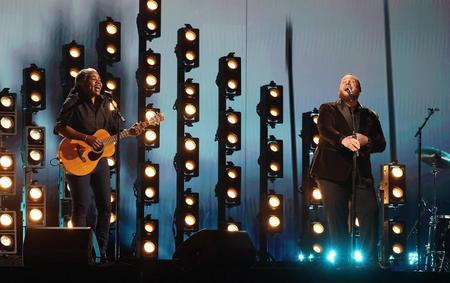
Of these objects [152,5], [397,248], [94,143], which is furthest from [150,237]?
[397,248]

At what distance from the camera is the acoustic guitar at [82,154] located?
593 centimetres

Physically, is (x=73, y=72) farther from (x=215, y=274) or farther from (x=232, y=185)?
(x=215, y=274)

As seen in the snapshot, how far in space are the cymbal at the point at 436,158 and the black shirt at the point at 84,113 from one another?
3622mm

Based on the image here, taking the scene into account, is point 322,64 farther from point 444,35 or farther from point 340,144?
point 340,144

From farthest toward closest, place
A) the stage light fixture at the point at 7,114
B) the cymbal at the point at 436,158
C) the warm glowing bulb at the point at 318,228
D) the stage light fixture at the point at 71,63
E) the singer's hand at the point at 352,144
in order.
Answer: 1. the warm glowing bulb at the point at 318,228
2. the cymbal at the point at 436,158
3. the stage light fixture at the point at 71,63
4. the stage light fixture at the point at 7,114
5. the singer's hand at the point at 352,144

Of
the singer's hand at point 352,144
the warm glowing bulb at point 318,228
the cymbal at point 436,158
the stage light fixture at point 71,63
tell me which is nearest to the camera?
the singer's hand at point 352,144

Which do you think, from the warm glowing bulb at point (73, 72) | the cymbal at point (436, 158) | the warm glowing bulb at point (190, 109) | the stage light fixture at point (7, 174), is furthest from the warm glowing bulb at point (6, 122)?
the cymbal at point (436, 158)

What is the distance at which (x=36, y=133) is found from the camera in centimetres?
753

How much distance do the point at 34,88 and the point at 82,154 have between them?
1.90 meters

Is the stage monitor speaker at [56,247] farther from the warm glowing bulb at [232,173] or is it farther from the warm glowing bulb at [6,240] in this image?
the warm glowing bulb at [232,173]

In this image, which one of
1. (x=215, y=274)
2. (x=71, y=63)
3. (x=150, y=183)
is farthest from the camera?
(x=150, y=183)

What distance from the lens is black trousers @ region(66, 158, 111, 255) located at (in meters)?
5.88

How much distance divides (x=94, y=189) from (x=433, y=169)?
13.2 feet

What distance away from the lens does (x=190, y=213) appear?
26.5 feet
